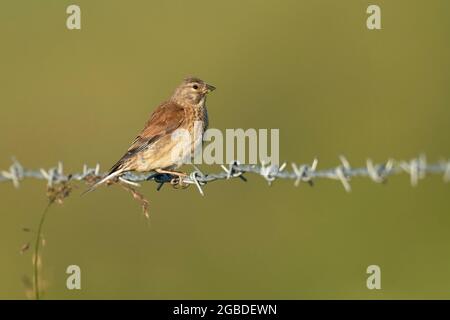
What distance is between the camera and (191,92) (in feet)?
27.1

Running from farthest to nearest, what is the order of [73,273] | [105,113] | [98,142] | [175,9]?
1. [175,9]
2. [105,113]
3. [98,142]
4. [73,273]

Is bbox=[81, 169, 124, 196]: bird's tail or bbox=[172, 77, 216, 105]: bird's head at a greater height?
bbox=[172, 77, 216, 105]: bird's head

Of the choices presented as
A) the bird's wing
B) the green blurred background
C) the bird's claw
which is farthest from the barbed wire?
the green blurred background

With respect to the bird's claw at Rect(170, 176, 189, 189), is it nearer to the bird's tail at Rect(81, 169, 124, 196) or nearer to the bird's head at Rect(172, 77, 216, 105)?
the bird's tail at Rect(81, 169, 124, 196)

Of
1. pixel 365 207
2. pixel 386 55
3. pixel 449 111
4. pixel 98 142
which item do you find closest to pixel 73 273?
pixel 365 207

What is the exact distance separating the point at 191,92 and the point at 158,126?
70 cm

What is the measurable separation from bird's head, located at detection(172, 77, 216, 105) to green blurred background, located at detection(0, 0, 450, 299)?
2.14 m

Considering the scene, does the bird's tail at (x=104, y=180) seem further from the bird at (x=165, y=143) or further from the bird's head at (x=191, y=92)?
the bird's head at (x=191, y=92)

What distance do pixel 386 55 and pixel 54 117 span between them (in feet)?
22.2

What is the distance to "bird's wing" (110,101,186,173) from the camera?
7.64 meters

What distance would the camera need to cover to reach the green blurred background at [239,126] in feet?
33.4

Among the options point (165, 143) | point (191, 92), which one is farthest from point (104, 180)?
point (191, 92)

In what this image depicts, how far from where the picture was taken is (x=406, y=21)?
733 inches
